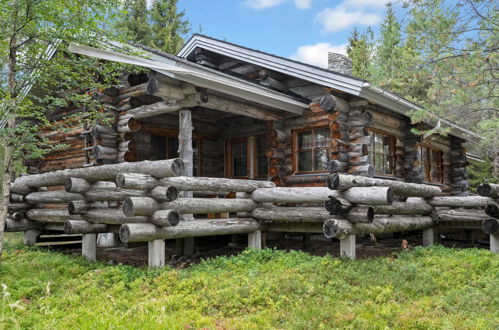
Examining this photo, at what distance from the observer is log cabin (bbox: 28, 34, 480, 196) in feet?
32.6

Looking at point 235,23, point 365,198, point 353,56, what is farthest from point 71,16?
point 235,23

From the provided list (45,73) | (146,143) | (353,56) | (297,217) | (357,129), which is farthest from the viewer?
(353,56)

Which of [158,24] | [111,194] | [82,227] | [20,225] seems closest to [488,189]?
[111,194]

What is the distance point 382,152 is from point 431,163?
4.39 meters

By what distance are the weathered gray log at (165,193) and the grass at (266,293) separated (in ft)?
3.95

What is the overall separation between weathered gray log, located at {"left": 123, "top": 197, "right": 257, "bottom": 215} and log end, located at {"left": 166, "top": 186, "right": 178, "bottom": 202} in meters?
0.28

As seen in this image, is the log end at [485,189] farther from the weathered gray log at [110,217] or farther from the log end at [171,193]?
the weathered gray log at [110,217]

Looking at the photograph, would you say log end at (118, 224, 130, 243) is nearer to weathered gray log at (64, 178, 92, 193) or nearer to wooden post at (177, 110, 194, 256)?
weathered gray log at (64, 178, 92, 193)

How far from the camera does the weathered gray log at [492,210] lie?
928 centimetres

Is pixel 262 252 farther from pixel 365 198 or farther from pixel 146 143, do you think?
pixel 146 143

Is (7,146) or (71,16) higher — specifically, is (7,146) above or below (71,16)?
below

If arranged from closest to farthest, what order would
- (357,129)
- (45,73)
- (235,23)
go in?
(45,73)
(357,129)
(235,23)

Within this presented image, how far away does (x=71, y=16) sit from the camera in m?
8.51

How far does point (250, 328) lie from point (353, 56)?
28.9 meters
